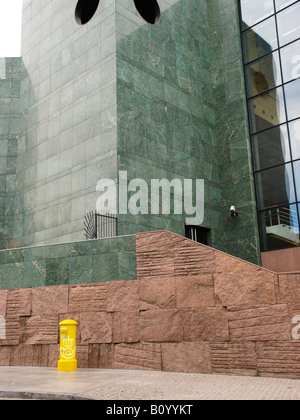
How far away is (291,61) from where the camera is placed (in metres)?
19.5

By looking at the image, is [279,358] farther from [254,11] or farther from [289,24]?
[254,11]

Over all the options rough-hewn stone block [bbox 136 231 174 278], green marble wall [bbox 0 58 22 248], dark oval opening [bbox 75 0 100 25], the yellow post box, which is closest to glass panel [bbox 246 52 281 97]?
green marble wall [bbox 0 58 22 248]

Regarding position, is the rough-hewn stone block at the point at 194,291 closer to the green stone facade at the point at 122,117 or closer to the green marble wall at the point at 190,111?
the green marble wall at the point at 190,111

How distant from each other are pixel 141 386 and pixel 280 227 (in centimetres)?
1227

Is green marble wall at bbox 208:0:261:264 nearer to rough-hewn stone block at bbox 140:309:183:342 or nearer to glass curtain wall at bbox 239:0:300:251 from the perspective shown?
glass curtain wall at bbox 239:0:300:251

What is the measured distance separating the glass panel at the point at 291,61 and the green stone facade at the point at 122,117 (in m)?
2.15

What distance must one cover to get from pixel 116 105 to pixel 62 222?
5.13 m

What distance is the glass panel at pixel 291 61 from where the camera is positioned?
19.2 meters

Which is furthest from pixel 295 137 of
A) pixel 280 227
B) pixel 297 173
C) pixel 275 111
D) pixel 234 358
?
pixel 234 358

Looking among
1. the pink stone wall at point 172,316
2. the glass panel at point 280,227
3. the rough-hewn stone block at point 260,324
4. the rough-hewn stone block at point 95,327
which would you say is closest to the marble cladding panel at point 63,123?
the pink stone wall at point 172,316

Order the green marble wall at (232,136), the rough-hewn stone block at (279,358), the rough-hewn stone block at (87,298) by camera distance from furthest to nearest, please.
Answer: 1. the green marble wall at (232,136)
2. the rough-hewn stone block at (87,298)
3. the rough-hewn stone block at (279,358)

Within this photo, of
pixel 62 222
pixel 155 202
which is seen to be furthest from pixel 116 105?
pixel 62 222
